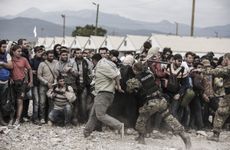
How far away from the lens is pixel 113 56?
10039 millimetres

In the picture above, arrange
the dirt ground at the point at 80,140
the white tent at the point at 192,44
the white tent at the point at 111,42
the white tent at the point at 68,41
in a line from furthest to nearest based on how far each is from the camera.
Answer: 1. the white tent at the point at 68,41
2. the white tent at the point at 111,42
3. the white tent at the point at 192,44
4. the dirt ground at the point at 80,140

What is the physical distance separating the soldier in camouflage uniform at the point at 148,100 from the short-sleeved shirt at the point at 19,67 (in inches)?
107

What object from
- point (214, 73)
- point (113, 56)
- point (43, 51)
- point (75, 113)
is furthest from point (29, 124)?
point (214, 73)

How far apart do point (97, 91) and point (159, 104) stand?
130 centimetres

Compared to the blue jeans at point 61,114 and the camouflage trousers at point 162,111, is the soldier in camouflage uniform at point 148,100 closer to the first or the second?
the camouflage trousers at point 162,111

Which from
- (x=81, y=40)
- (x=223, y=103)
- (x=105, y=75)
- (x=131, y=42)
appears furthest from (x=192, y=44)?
(x=105, y=75)

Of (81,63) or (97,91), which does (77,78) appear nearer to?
(81,63)

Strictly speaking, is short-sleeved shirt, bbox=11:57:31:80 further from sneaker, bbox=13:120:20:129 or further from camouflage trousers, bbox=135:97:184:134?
camouflage trousers, bbox=135:97:184:134

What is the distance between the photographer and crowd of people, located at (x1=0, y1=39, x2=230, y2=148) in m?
8.76

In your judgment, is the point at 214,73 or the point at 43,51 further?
the point at 43,51

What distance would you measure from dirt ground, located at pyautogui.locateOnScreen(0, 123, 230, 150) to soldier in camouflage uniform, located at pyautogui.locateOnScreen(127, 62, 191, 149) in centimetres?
39

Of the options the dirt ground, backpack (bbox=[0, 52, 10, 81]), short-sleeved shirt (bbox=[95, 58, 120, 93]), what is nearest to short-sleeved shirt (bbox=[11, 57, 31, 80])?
backpack (bbox=[0, 52, 10, 81])

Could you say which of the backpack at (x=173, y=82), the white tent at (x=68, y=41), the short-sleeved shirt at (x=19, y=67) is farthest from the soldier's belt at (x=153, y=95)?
the white tent at (x=68, y=41)

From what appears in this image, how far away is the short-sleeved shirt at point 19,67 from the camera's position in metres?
9.51
